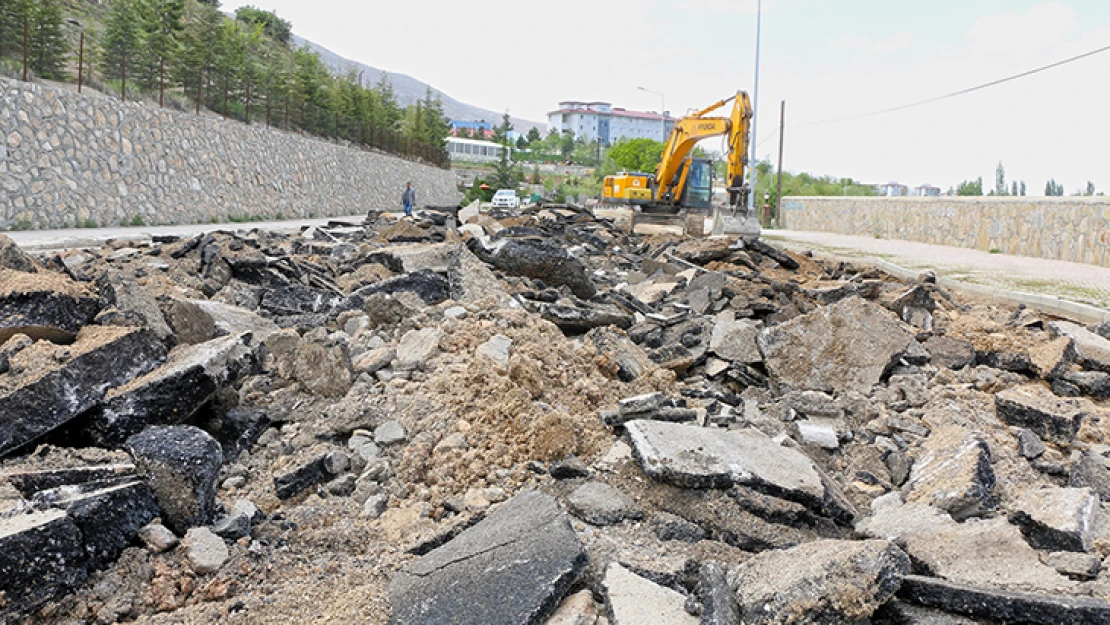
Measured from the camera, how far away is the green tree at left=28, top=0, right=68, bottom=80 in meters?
15.9

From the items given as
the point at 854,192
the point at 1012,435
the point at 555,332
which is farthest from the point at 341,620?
the point at 854,192

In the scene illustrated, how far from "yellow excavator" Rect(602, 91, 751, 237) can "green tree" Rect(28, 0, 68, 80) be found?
546 inches

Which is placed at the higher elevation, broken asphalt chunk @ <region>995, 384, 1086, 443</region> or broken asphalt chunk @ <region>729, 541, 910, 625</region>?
broken asphalt chunk @ <region>995, 384, 1086, 443</region>

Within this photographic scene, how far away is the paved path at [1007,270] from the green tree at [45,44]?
1730cm

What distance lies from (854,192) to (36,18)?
47.9 meters

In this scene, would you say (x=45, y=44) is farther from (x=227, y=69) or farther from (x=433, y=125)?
(x=433, y=125)

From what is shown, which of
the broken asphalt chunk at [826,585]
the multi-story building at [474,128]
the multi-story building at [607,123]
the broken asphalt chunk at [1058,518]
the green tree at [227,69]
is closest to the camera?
the broken asphalt chunk at [826,585]

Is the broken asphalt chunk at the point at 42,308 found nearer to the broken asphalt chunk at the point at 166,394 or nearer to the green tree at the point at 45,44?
the broken asphalt chunk at the point at 166,394

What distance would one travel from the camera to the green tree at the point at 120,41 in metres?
18.3

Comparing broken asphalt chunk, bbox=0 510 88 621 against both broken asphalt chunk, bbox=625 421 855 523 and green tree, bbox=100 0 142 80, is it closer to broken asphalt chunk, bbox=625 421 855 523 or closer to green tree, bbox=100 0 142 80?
broken asphalt chunk, bbox=625 421 855 523

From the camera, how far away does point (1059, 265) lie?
44.7 ft

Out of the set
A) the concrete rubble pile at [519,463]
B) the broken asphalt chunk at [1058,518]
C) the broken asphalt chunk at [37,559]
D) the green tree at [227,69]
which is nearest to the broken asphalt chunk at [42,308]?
the concrete rubble pile at [519,463]

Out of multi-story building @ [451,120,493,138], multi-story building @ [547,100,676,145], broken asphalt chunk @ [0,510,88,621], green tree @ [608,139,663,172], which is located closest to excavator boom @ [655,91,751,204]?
broken asphalt chunk @ [0,510,88,621]

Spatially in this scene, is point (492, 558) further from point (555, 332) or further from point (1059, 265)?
point (1059, 265)
